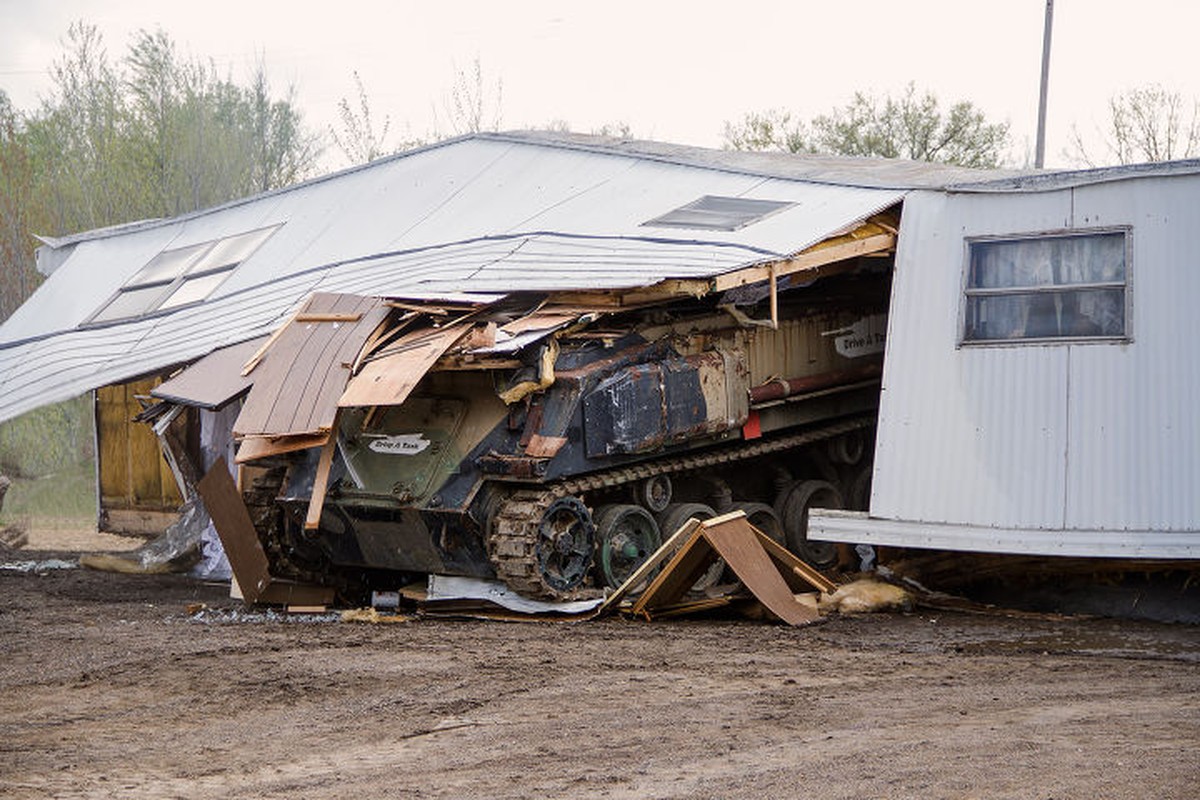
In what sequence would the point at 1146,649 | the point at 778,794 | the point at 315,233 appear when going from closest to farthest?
the point at 778,794
the point at 1146,649
the point at 315,233

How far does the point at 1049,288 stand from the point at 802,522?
11.8ft

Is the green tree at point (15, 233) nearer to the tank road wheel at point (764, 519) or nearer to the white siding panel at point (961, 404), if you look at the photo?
the tank road wheel at point (764, 519)

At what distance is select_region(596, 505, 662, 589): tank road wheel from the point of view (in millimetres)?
13438

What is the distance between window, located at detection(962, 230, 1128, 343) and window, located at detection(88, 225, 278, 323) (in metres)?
8.21

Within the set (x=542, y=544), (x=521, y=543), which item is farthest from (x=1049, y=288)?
(x=521, y=543)

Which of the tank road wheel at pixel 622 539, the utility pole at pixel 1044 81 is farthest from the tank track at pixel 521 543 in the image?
the utility pole at pixel 1044 81

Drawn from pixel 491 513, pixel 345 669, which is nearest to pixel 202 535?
pixel 491 513

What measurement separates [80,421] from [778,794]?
27.9 metres

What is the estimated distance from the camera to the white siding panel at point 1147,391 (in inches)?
483

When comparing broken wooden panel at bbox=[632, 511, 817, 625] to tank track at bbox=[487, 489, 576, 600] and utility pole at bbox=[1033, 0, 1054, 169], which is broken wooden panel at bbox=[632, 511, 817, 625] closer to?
tank track at bbox=[487, 489, 576, 600]

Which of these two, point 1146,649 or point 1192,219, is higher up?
point 1192,219

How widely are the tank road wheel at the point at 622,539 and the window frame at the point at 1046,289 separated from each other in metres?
2.96

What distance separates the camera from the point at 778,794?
703 centimetres

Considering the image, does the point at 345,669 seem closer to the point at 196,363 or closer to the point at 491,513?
the point at 491,513
